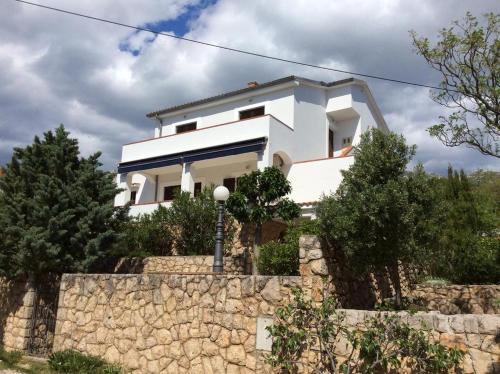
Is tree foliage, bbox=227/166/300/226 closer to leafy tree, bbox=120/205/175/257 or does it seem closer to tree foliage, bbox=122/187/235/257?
tree foliage, bbox=122/187/235/257

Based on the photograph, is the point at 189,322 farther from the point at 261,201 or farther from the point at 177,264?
the point at 261,201

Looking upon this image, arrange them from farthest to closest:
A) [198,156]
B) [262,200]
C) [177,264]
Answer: [198,156], [177,264], [262,200]

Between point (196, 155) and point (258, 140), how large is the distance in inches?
134

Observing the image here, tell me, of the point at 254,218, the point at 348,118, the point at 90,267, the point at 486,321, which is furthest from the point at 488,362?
the point at 348,118

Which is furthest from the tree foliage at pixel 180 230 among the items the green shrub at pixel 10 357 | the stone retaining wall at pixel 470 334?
the stone retaining wall at pixel 470 334

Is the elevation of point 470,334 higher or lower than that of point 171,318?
higher

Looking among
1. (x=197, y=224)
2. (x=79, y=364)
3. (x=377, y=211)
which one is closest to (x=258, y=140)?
(x=197, y=224)

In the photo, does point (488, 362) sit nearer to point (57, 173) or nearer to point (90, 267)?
point (90, 267)

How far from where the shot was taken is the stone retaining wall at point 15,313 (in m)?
11.7

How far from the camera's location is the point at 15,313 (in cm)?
1223

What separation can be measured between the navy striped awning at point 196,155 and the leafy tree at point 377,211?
913cm

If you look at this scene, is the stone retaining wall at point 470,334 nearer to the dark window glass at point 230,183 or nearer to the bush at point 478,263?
the bush at point 478,263

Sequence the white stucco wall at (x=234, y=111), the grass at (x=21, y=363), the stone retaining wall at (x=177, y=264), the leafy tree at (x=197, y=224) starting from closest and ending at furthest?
1. the grass at (x=21, y=363)
2. the stone retaining wall at (x=177, y=264)
3. the leafy tree at (x=197, y=224)
4. the white stucco wall at (x=234, y=111)

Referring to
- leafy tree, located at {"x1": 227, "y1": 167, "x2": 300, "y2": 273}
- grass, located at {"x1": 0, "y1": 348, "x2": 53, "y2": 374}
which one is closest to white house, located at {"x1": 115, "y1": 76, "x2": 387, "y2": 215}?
leafy tree, located at {"x1": 227, "y1": 167, "x2": 300, "y2": 273}
